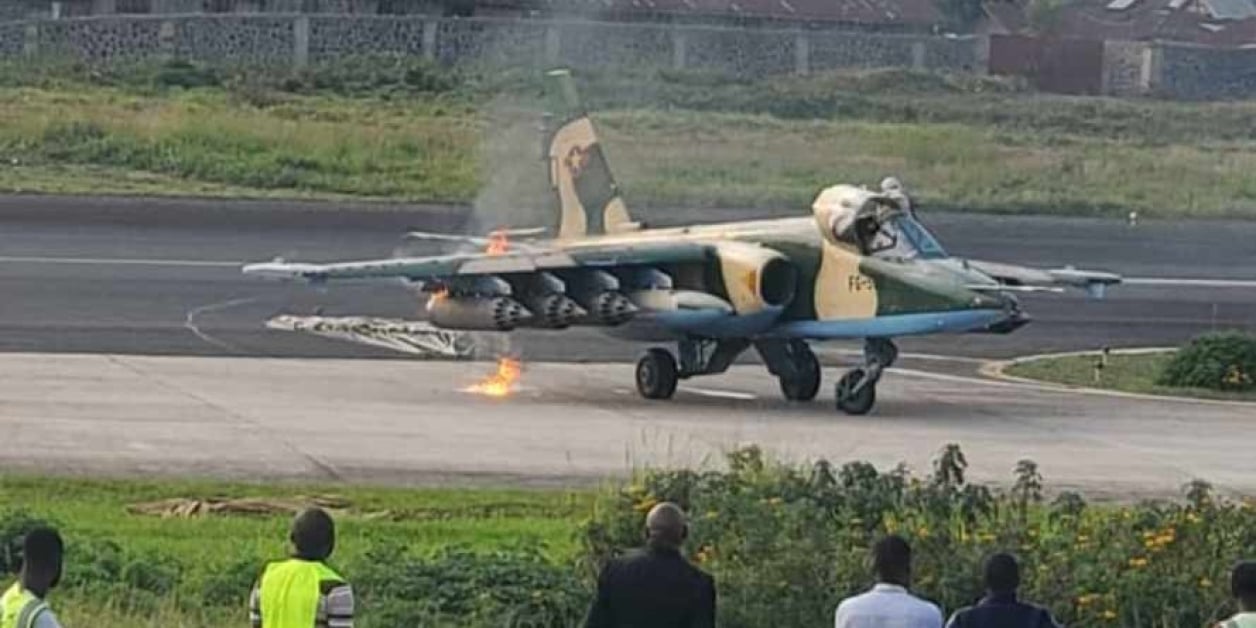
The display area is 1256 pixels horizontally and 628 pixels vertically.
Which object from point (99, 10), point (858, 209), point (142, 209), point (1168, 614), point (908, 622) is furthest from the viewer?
point (99, 10)

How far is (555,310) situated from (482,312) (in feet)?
2.60

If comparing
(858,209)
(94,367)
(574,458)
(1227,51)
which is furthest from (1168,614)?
(1227,51)

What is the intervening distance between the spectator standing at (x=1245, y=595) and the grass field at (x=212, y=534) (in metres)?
6.47

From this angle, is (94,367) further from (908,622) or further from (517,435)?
(908,622)

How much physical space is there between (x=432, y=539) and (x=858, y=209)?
11.7 metres

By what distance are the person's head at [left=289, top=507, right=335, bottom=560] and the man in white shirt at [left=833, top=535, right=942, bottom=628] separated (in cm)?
218

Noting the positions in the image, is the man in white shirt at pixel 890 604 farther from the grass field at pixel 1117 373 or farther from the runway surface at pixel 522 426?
the grass field at pixel 1117 373

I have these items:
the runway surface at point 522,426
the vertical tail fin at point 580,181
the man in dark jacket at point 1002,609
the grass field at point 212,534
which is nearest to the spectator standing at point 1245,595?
the man in dark jacket at point 1002,609

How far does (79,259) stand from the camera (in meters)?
46.2

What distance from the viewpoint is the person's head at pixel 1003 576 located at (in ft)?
42.3

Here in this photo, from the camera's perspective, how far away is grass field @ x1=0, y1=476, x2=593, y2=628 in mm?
Answer: 17875

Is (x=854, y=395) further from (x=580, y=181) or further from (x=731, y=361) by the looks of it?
(x=580, y=181)

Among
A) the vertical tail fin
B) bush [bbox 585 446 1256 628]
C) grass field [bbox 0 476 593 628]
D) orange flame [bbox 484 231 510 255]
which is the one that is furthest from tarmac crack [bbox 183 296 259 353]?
bush [bbox 585 446 1256 628]

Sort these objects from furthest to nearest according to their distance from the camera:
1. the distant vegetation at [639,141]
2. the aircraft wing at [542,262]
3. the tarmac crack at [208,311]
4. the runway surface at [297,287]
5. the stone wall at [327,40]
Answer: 1. the stone wall at [327,40]
2. the distant vegetation at [639,141]
3. the runway surface at [297,287]
4. the tarmac crack at [208,311]
5. the aircraft wing at [542,262]
